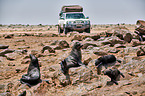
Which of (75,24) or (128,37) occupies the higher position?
(75,24)

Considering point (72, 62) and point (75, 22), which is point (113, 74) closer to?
point (72, 62)

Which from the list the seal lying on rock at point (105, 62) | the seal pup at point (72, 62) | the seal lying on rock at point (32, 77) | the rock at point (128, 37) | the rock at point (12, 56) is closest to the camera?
the seal lying on rock at point (32, 77)

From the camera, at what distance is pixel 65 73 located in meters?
5.48

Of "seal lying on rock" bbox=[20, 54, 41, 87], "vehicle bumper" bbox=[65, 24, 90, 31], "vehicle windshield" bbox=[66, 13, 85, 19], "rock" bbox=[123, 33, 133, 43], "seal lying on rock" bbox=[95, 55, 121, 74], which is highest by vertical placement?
"vehicle windshield" bbox=[66, 13, 85, 19]

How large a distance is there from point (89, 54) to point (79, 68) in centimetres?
202

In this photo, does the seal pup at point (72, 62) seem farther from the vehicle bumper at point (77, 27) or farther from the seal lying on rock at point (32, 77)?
the vehicle bumper at point (77, 27)

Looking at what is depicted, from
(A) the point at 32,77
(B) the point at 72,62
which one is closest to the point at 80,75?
(B) the point at 72,62

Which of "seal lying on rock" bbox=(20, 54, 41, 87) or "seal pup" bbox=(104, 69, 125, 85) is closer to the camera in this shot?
"seal pup" bbox=(104, 69, 125, 85)

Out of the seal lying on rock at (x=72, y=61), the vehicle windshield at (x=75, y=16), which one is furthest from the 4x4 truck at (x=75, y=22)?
the seal lying on rock at (x=72, y=61)

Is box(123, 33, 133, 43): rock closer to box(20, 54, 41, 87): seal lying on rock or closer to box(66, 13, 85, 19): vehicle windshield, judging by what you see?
box(20, 54, 41, 87): seal lying on rock

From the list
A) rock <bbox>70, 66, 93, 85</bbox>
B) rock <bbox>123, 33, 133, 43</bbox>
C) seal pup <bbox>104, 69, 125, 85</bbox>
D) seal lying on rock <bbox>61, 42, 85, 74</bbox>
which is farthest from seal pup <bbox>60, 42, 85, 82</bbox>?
rock <bbox>123, 33, 133, 43</bbox>

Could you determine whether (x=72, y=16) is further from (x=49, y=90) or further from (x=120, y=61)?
(x=49, y=90)

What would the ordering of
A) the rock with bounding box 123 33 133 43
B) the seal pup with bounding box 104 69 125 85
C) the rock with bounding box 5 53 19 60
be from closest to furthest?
the seal pup with bounding box 104 69 125 85
the rock with bounding box 5 53 19 60
the rock with bounding box 123 33 133 43

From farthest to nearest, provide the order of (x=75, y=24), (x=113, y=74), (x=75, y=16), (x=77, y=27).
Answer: (x=75, y=16), (x=77, y=27), (x=75, y=24), (x=113, y=74)
